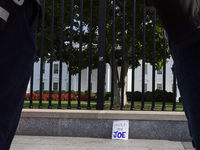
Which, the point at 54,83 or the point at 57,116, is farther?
the point at 54,83

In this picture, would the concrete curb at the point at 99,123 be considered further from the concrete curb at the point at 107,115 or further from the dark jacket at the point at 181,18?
the dark jacket at the point at 181,18

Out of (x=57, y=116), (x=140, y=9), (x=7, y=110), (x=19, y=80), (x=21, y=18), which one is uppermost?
(x=140, y=9)

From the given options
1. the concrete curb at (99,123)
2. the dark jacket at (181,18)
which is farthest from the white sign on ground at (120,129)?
the dark jacket at (181,18)

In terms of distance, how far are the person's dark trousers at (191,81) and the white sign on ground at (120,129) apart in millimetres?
2910

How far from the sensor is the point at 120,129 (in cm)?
403

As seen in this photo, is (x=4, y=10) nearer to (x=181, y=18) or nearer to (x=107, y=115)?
(x=181, y=18)

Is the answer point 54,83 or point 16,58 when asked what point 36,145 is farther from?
point 54,83

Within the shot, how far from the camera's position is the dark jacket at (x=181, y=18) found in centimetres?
108

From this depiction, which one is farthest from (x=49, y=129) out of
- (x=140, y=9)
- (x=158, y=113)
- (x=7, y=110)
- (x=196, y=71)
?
(x=140, y=9)

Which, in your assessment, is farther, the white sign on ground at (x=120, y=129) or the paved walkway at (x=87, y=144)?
the white sign on ground at (x=120, y=129)

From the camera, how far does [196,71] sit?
112 cm

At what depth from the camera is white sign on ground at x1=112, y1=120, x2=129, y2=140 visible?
13.3 feet

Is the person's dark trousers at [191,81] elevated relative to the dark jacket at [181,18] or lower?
lower

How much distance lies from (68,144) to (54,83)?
176 feet
